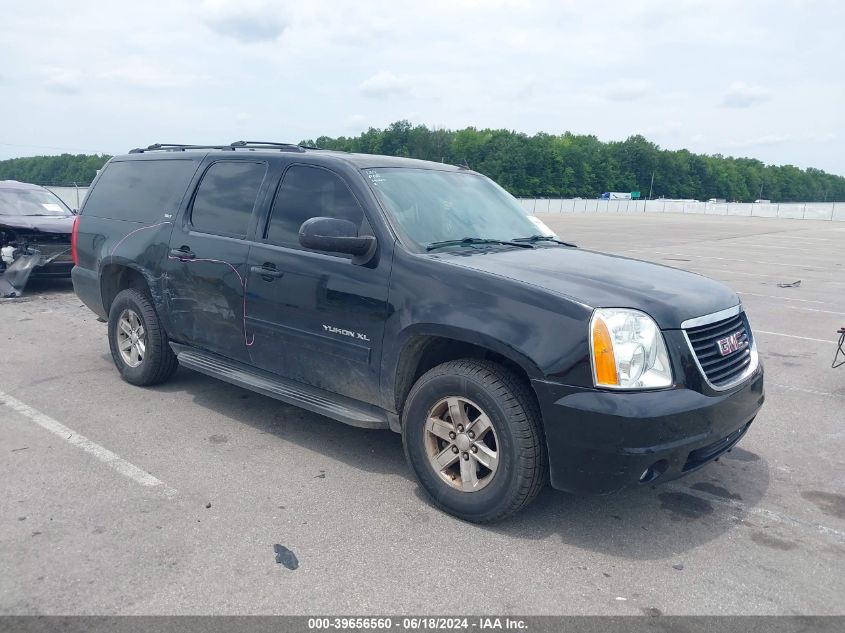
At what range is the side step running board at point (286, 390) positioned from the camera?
13.6 feet

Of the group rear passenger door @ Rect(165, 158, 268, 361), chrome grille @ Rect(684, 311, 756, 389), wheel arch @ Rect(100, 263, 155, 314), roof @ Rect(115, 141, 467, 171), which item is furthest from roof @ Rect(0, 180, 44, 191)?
chrome grille @ Rect(684, 311, 756, 389)

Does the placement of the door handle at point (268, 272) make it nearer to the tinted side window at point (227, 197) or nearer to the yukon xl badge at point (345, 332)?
the tinted side window at point (227, 197)

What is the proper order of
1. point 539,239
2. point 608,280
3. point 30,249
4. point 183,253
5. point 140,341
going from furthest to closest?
point 30,249
point 140,341
point 183,253
point 539,239
point 608,280

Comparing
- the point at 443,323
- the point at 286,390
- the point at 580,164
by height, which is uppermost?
the point at 580,164

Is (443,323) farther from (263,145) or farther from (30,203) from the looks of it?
(30,203)

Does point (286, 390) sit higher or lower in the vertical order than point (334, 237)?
lower

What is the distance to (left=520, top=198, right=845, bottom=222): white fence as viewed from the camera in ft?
197

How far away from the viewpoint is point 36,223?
1062 centimetres

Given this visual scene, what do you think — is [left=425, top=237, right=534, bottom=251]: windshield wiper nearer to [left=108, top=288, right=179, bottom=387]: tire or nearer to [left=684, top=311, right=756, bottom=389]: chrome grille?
[left=684, top=311, right=756, bottom=389]: chrome grille

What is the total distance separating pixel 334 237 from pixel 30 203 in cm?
976

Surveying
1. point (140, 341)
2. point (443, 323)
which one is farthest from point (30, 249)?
point (443, 323)

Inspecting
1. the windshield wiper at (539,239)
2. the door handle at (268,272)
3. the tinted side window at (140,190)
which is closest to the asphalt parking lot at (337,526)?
the door handle at (268,272)

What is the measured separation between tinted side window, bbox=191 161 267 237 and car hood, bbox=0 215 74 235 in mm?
6414

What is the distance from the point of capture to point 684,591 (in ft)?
10.2
